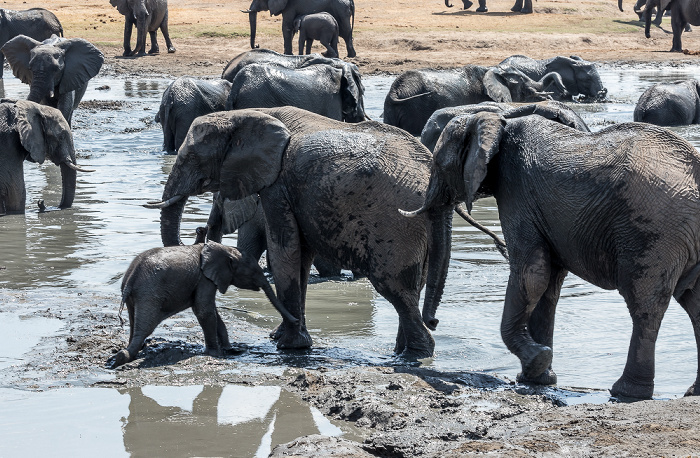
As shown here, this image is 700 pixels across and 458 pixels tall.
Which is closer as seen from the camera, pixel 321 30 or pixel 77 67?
pixel 77 67

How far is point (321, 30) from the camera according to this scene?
2911 cm

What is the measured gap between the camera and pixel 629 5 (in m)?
48.4

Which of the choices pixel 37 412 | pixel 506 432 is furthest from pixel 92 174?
pixel 506 432

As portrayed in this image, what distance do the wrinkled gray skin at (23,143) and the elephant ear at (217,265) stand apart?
5.34 meters

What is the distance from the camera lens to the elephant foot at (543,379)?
234 inches

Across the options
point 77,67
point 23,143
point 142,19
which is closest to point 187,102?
point 77,67

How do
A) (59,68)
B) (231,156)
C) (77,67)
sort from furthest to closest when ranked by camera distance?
1. (77,67)
2. (59,68)
3. (231,156)

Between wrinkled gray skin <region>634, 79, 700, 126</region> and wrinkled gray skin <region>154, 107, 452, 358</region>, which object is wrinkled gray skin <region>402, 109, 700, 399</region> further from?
wrinkled gray skin <region>634, 79, 700, 126</region>

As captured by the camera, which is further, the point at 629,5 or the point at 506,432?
the point at 629,5

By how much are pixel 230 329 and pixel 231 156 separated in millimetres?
1238

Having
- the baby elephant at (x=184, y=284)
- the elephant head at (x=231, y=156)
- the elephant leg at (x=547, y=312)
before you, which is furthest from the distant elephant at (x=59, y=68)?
the elephant leg at (x=547, y=312)

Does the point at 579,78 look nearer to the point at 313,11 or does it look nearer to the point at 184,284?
the point at 313,11

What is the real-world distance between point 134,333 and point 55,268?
9.81 feet

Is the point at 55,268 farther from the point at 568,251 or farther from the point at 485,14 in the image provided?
the point at 485,14
